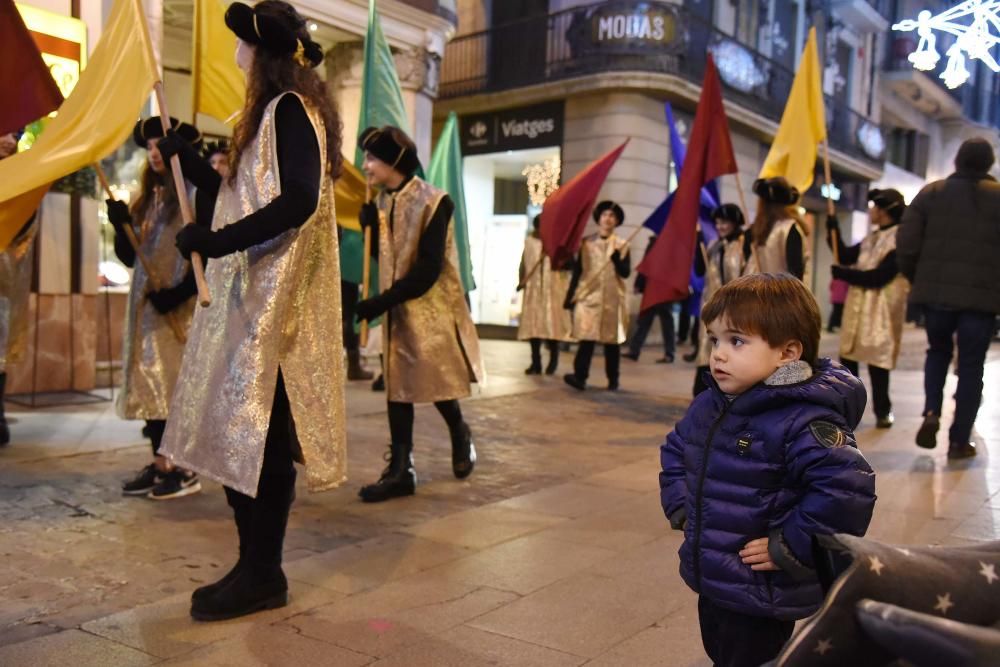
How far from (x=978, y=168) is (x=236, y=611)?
5.09 metres

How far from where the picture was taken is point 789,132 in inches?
303

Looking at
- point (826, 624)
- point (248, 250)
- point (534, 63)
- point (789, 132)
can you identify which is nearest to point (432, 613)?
point (248, 250)

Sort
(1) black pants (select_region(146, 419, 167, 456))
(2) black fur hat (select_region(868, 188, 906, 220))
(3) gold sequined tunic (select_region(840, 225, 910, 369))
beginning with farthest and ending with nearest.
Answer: (3) gold sequined tunic (select_region(840, 225, 910, 369))
(2) black fur hat (select_region(868, 188, 906, 220))
(1) black pants (select_region(146, 419, 167, 456))

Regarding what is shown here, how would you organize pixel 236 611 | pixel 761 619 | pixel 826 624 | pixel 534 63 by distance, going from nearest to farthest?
pixel 826 624 → pixel 761 619 → pixel 236 611 → pixel 534 63

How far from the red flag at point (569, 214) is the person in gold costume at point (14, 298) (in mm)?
5709

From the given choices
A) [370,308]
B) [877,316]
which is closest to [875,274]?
[877,316]

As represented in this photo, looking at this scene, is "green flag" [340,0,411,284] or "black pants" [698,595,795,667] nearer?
"black pants" [698,595,795,667]

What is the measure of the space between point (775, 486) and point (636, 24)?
1835 cm

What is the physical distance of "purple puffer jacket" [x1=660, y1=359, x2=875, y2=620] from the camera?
201 centimetres

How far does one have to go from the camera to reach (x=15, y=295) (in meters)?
6.23

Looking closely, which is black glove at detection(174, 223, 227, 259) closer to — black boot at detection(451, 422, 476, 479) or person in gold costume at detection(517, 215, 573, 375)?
black boot at detection(451, 422, 476, 479)

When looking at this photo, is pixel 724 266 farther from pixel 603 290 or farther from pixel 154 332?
pixel 154 332

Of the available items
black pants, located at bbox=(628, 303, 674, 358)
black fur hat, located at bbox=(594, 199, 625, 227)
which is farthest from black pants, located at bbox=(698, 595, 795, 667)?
black pants, located at bbox=(628, 303, 674, 358)

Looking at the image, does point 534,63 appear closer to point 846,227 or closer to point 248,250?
point 846,227
